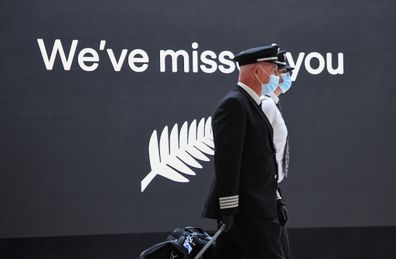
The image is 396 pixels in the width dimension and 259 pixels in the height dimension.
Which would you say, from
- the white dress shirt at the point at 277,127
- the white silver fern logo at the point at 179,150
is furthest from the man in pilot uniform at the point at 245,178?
the white silver fern logo at the point at 179,150

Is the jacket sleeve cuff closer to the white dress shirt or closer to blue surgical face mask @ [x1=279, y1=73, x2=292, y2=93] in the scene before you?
the white dress shirt

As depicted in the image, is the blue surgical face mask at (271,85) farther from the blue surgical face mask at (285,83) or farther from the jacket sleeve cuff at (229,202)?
the jacket sleeve cuff at (229,202)

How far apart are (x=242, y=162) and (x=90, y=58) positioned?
2.02m

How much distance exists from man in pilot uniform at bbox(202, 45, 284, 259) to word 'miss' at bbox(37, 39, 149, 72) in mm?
1675

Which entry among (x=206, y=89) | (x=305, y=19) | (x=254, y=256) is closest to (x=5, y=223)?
(x=206, y=89)

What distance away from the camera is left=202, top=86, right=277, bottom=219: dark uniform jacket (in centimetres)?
310

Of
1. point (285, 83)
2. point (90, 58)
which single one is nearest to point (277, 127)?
point (285, 83)

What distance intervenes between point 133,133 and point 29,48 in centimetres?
97

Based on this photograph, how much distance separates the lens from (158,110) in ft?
16.0

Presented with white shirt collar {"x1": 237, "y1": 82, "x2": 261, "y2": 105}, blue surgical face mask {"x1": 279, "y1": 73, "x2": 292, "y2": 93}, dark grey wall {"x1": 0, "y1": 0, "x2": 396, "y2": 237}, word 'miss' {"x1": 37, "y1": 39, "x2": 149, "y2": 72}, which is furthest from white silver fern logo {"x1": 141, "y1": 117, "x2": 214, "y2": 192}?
white shirt collar {"x1": 237, "y1": 82, "x2": 261, "y2": 105}

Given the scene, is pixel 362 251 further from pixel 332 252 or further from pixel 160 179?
pixel 160 179

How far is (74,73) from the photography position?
4.79 meters

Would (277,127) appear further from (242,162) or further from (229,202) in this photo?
(229,202)

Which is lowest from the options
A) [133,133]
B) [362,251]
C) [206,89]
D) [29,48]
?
[362,251]
